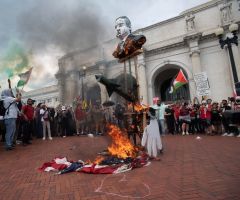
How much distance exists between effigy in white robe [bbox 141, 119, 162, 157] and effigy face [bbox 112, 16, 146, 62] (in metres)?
2.13

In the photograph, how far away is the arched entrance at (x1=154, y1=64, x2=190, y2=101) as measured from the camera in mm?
24578

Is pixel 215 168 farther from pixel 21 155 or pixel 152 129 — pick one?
pixel 21 155

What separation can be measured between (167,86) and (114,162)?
23.8 m

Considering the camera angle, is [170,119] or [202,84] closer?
[202,84]

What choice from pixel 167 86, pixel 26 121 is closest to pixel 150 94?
pixel 167 86

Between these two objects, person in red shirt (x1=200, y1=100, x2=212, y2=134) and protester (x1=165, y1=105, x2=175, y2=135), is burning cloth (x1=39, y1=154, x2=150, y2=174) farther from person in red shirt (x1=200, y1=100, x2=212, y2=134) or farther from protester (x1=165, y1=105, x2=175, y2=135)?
protester (x1=165, y1=105, x2=175, y2=135)

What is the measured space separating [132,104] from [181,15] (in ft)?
63.8

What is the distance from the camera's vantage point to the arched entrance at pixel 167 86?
80.6 ft

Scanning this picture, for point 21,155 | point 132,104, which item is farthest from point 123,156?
point 21,155

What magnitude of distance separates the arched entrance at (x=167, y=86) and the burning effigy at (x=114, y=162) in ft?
60.6

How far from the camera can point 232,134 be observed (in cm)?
1122

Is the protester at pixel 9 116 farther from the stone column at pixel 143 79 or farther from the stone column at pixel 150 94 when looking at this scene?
the stone column at pixel 150 94

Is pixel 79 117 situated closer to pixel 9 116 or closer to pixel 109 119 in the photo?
pixel 109 119

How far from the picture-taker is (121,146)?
21.5 ft
